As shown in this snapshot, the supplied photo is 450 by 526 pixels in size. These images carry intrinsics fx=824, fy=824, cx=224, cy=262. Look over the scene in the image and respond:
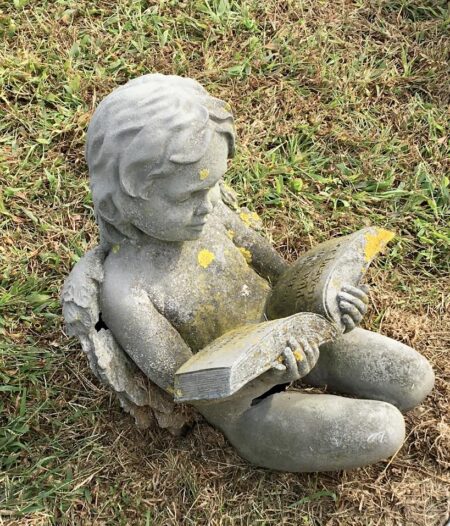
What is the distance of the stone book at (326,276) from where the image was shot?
2.32 metres

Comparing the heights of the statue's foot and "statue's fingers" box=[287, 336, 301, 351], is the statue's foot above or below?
below

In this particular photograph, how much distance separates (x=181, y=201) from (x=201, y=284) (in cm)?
35

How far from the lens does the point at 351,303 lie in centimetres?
233

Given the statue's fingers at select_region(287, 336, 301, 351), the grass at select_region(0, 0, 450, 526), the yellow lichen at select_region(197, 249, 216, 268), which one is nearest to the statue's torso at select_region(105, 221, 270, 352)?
the yellow lichen at select_region(197, 249, 216, 268)

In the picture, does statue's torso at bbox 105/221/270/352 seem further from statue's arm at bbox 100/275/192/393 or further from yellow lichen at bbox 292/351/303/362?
yellow lichen at bbox 292/351/303/362

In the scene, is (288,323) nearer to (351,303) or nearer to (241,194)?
(351,303)

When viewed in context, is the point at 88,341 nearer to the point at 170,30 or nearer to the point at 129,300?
the point at 129,300

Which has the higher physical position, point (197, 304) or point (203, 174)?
point (203, 174)

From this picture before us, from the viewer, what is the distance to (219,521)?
2.70 m

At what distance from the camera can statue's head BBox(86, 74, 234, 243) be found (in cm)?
199

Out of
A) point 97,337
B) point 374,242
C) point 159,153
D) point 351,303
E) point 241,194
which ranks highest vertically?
point 159,153

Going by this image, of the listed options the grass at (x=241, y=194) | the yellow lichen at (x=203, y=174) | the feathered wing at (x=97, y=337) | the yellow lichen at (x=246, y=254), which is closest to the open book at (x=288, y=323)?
the yellow lichen at (x=246, y=254)

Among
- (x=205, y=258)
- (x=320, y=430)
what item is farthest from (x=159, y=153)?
(x=320, y=430)

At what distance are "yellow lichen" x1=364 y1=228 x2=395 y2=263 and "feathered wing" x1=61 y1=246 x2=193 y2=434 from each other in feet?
2.47
